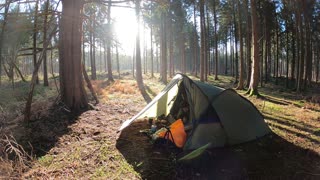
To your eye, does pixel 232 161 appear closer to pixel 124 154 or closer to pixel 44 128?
pixel 124 154

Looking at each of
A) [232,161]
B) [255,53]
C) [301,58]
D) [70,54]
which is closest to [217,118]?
[232,161]

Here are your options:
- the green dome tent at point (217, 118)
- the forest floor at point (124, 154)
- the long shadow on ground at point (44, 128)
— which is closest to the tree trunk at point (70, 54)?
the long shadow on ground at point (44, 128)

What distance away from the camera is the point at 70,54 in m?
8.91

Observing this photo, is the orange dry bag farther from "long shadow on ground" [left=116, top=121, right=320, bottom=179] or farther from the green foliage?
the green foliage

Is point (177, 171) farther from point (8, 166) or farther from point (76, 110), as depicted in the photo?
point (76, 110)

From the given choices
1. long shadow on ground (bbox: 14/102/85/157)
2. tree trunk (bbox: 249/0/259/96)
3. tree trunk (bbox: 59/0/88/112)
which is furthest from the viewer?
tree trunk (bbox: 249/0/259/96)

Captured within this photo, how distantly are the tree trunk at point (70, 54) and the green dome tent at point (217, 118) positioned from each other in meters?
3.38

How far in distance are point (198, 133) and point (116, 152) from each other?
1.80m

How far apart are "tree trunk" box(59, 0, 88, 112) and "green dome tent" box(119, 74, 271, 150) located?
3.38m

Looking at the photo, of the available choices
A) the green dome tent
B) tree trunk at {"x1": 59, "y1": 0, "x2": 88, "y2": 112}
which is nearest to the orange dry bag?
the green dome tent

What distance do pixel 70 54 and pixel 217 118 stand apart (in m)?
5.75

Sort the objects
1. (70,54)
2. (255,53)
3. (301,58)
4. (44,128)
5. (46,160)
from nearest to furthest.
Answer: (46,160) < (44,128) < (70,54) < (255,53) < (301,58)

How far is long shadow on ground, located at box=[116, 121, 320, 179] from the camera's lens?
436cm

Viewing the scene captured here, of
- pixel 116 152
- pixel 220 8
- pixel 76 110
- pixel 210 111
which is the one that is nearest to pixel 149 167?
pixel 116 152
